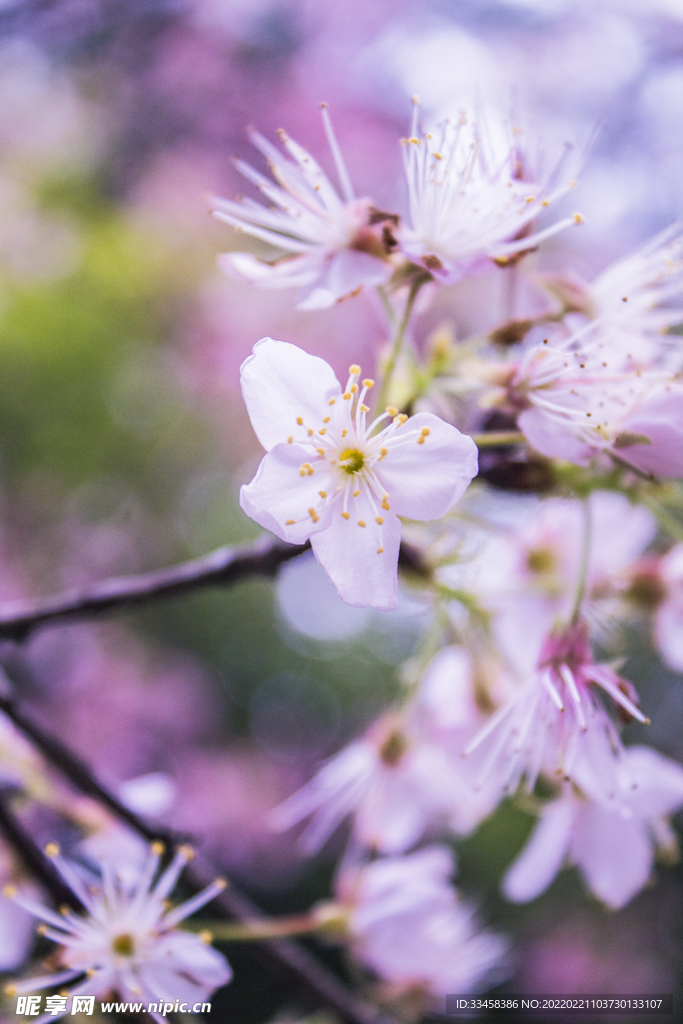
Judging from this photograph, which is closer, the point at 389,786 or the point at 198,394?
the point at 389,786

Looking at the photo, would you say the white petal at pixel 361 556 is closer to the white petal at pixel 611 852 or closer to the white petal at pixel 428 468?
the white petal at pixel 428 468

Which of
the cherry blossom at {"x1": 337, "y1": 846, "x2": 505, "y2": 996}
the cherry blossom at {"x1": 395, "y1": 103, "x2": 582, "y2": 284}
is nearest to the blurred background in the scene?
the cherry blossom at {"x1": 337, "y1": 846, "x2": 505, "y2": 996}

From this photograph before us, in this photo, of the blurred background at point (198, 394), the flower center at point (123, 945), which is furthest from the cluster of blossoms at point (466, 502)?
the blurred background at point (198, 394)

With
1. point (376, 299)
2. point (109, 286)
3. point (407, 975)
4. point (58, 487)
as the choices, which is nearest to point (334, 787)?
point (407, 975)

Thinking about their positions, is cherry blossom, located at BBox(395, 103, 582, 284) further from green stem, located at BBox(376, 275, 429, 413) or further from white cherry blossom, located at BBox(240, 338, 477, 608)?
white cherry blossom, located at BBox(240, 338, 477, 608)

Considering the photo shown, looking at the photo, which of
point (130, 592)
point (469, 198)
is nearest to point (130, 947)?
point (130, 592)

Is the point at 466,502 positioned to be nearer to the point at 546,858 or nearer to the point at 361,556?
the point at 361,556
